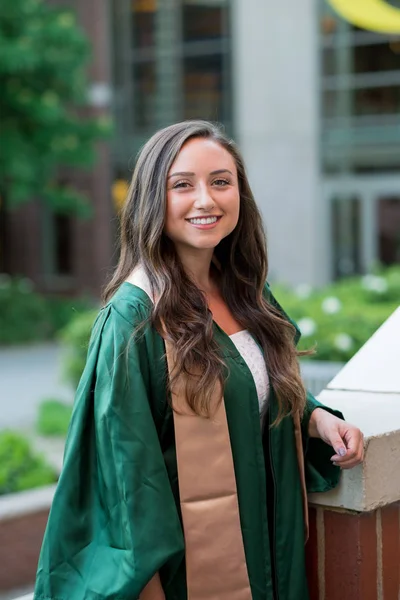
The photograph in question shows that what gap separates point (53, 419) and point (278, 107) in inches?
570

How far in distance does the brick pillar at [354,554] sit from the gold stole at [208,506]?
1.18ft

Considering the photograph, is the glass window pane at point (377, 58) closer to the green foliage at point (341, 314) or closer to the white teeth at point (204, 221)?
the green foliage at point (341, 314)

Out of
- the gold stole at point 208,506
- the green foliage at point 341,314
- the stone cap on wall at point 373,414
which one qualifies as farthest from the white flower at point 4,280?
the gold stole at point 208,506

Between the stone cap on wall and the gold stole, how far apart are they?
13.9 inches

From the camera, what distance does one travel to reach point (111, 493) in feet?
7.32

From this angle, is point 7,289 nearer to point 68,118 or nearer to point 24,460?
point 68,118

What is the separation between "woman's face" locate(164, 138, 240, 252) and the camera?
7.91 feet

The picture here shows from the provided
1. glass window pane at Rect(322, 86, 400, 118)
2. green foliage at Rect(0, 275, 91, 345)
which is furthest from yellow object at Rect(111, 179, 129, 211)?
glass window pane at Rect(322, 86, 400, 118)

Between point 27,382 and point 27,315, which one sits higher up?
point 27,382

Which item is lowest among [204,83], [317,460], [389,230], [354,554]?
[389,230]

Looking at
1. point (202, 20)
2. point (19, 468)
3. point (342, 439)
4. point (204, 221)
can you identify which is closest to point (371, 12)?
point (19, 468)

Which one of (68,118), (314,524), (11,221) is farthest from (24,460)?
(11,221)

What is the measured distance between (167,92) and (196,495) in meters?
23.1

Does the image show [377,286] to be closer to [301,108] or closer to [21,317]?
[21,317]
